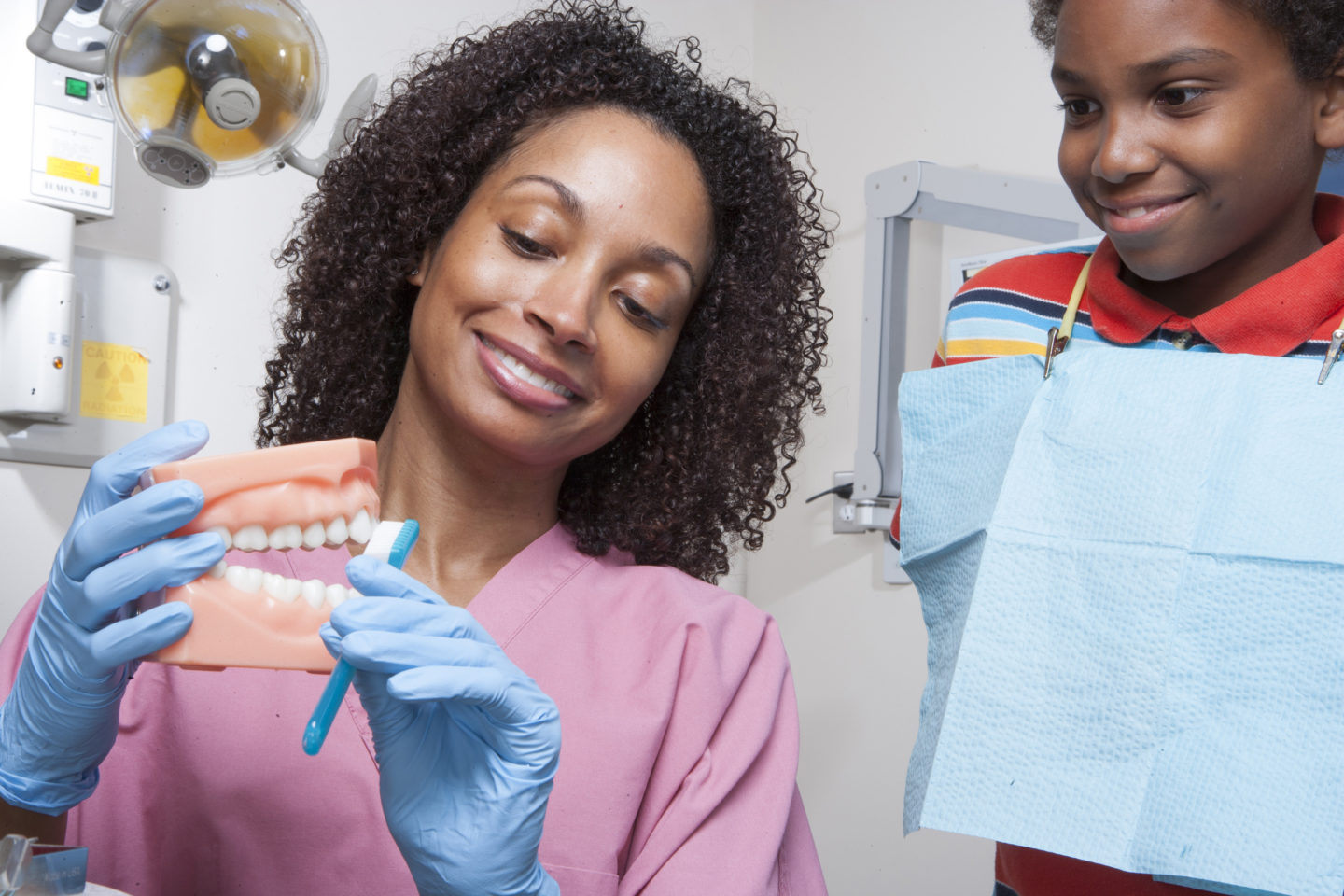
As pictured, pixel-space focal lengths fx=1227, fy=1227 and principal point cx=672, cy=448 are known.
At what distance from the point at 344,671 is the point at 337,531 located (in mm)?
98

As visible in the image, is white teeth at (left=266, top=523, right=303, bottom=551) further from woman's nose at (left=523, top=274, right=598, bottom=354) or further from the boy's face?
the boy's face

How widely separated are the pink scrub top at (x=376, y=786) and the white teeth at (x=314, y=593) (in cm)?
27

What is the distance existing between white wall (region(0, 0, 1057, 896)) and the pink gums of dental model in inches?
39.1

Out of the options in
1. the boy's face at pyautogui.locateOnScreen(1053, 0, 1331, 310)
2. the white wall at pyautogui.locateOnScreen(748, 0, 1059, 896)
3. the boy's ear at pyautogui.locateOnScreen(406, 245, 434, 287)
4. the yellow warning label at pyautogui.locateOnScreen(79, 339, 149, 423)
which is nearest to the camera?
the boy's face at pyautogui.locateOnScreen(1053, 0, 1331, 310)

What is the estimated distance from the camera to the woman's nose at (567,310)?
111cm

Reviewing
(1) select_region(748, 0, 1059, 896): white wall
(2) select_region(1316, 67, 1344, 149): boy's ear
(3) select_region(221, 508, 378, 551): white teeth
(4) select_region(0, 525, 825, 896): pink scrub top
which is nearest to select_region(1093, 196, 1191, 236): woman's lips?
(2) select_region(1316, 67, 1344, 149): boy's ear

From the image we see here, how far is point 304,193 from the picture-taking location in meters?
2.02

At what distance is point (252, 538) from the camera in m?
0.85

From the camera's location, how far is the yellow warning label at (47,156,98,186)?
5.14 feet

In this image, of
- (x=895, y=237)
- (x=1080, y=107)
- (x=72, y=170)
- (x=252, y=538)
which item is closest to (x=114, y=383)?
(x=72, y=170)

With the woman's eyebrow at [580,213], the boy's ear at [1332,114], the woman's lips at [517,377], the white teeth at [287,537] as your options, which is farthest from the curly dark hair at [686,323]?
the boy's ear at [1332,114]

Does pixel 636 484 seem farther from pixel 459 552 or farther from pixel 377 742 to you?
pixel 377 742

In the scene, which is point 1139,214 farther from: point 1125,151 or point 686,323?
point 686,323

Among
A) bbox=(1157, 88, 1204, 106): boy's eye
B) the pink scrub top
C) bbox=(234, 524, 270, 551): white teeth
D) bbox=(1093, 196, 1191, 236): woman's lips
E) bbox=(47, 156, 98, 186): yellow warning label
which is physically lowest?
the pink scrub top
